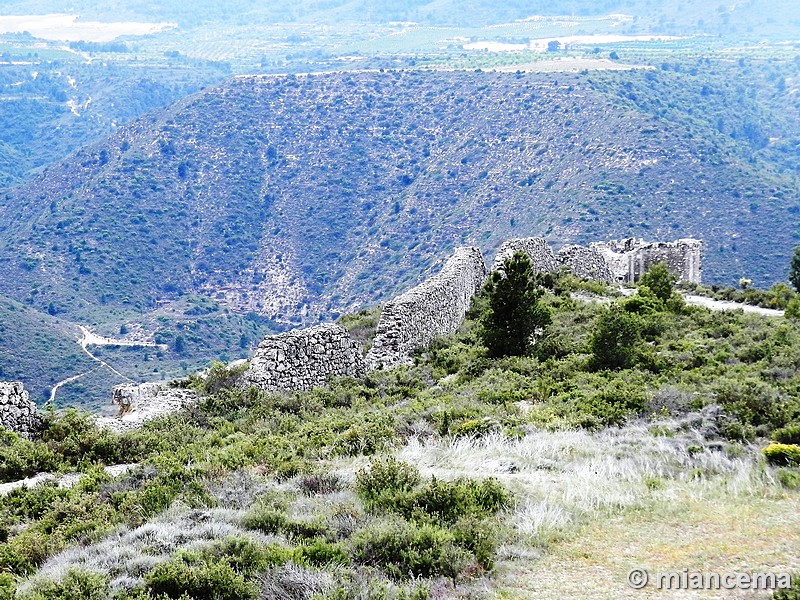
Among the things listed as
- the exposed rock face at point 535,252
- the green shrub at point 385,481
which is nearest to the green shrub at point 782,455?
the green shrub at point 385,481

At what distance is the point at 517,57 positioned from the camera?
158250 mm

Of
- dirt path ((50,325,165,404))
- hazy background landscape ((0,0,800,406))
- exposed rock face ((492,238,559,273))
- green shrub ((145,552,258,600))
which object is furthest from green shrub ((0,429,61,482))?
dirt path ((50,325,165,404))

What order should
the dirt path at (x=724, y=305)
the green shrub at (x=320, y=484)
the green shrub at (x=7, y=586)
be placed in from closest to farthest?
the green shrub at (x=7, y=586)
the green shrub at (x=320, y=484)
the dirt path at (x=724, y=305)

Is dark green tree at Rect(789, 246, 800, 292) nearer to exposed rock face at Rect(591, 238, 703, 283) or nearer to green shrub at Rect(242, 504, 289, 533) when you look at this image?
exposed rock face at Rect(591, 238, 703, 283)

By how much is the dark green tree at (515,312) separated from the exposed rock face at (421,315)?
1724 mm

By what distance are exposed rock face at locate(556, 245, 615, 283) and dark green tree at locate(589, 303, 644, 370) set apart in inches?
507

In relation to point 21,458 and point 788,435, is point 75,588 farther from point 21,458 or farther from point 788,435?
point 788,435

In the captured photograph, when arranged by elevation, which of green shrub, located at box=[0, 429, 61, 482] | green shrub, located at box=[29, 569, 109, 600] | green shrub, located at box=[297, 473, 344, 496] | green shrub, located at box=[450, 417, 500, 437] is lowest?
green shrub, located at box=[0, 429, 61, 482]

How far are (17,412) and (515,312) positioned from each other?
923 centimetres

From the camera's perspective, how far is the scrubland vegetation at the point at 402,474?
8336mm

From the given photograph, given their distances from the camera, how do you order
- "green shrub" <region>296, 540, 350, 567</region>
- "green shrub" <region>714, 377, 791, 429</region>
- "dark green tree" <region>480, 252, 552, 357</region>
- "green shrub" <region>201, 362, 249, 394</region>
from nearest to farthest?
"green shrub" <region>296, 540, 350, 567</region>, "green shrub" <region>714, 377, 791, 429</region>, "green shrub" <region>201, 362, 249, 394</region>, "dark green tree" <region>480, 252, 552, 357</region>

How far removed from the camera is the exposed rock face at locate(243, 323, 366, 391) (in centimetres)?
1694

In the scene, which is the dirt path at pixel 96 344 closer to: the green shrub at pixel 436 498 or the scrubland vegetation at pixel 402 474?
the scrubland vegetation at pixel 402 474

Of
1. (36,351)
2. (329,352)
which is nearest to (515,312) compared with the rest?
(329,352)
